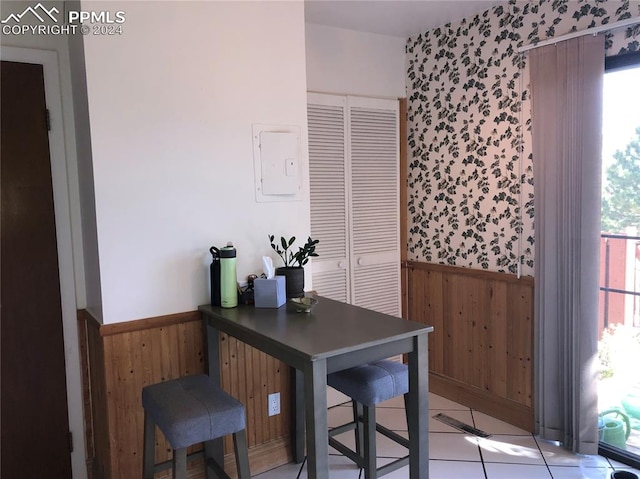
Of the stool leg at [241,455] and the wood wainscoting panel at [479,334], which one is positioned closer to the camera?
the stool leg at [241,455]

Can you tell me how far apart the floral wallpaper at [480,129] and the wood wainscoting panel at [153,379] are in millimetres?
1530

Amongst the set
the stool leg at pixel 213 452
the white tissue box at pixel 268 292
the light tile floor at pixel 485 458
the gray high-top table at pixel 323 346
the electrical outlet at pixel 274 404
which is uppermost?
the white tissue box at pixel 268 292

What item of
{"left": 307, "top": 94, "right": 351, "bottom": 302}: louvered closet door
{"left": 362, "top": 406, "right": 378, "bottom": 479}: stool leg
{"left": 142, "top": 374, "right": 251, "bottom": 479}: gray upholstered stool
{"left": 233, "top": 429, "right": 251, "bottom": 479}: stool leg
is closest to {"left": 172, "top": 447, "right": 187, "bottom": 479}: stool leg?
{"left": 142, "top": 374, "right": 251, "bottom": 479}: gray upholstered stool

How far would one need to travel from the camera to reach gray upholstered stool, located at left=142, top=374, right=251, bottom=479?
1769mm

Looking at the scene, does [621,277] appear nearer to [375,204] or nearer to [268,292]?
[375,204]

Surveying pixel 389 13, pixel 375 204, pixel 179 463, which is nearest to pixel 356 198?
pixel 375 204

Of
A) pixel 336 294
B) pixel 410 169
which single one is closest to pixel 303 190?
pixel 336 294

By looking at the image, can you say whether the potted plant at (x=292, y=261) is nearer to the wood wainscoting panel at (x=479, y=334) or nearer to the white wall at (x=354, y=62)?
the white wall at (x=354, y=62)

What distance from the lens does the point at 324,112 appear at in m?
3.31

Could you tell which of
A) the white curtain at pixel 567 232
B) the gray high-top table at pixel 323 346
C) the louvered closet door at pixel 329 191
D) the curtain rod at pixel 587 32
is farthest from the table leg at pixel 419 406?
the curtain rod at pixel 587 32

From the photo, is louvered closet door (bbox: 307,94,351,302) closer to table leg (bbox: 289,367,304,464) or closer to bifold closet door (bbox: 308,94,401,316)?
bifold closet door (bbox: 308,94,401,316)

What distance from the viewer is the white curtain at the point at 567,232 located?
2.60m

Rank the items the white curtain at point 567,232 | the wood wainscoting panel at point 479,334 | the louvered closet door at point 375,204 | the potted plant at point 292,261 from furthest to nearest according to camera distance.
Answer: the louvered closet door at point 375,204 → the wood wainscoting panel at point 479,334 → the white curtain at point 567,232 → the potted plant at point 292,261

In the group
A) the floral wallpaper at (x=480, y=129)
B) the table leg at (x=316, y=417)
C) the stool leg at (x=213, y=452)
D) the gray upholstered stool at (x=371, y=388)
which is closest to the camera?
the table leg at (x=316, y=417)
